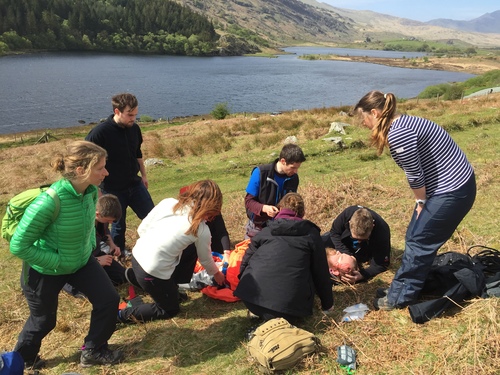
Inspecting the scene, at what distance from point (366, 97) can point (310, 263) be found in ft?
6.25

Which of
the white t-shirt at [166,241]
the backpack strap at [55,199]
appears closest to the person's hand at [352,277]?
the white t-shirt at [166,241]

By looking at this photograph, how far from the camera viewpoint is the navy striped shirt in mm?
3590

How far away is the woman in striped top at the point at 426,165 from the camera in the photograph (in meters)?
3.62

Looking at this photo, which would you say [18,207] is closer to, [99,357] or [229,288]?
[99,357]

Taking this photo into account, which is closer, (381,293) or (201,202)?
(201,202)

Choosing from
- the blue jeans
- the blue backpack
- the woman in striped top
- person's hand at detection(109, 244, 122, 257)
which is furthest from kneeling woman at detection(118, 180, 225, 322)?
the blue jeans

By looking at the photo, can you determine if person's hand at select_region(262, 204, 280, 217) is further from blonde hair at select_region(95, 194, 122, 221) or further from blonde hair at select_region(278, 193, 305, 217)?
blonde hair at select_region(95, 194, 122, 221)

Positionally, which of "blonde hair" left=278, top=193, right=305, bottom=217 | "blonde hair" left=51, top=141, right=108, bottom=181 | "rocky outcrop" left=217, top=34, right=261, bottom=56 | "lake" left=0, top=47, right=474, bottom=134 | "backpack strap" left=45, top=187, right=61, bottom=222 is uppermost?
"rocky outcrop" left=217, top=34, right=261, bottom=56

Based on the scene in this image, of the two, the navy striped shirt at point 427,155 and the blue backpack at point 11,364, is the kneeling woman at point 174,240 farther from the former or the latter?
the navy striped shirt at point 427,155

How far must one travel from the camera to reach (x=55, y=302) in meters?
3.80

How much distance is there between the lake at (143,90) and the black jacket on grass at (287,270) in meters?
41.7

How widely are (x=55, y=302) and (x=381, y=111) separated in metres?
3.83

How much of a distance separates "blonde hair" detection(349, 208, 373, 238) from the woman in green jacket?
10.4 ft

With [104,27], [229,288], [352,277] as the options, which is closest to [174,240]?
[229,288]
